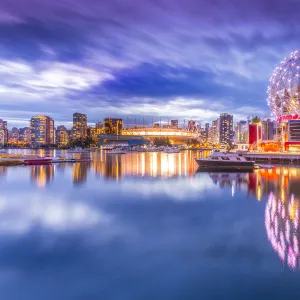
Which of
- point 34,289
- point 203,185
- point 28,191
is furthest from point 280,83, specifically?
point 34,289

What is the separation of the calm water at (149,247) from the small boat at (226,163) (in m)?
15.5

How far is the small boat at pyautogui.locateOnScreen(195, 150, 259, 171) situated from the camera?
33.8m

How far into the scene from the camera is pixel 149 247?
9570 millimetres

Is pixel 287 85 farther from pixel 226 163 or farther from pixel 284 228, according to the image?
pixel 284 228

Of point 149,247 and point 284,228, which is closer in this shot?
point 149,247

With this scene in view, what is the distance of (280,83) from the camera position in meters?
53.8

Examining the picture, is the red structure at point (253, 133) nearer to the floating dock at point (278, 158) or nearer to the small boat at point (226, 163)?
the floating dock at point (278, 158)

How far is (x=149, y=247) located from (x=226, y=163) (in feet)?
85.2

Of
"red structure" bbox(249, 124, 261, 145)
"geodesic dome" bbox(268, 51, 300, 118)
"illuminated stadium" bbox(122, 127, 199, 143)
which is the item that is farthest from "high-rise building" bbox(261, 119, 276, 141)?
"illuminated stadium" bbox(122, 127, 199, 143)

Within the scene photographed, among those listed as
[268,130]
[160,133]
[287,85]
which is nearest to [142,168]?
[287,85]

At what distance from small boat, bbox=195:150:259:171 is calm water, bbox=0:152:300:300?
611 inches

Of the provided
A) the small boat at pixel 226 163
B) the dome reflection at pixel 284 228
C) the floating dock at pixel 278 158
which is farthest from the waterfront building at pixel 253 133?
the dome reflection at pixel 284 228

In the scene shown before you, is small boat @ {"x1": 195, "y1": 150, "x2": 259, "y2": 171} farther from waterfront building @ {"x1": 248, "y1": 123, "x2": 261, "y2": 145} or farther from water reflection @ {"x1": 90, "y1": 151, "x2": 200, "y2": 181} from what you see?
waterfront building @ {"x1": 248, "y1": 123, "x2": 261, "y2": 145}

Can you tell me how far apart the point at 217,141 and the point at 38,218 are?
181 m
